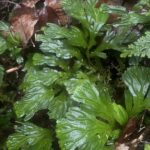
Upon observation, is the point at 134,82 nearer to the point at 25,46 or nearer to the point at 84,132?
the point at 84,132

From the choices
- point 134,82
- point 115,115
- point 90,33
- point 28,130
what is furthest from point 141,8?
point 28,130

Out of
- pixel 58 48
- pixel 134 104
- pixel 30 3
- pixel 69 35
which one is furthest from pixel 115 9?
pixel 30 3

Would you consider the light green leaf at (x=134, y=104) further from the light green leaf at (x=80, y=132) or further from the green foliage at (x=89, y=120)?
the light green leaf at (x=80, y=132)

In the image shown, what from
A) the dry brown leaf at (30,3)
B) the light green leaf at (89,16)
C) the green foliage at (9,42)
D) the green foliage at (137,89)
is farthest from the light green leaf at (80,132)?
the dry brown leaf at (30,3)

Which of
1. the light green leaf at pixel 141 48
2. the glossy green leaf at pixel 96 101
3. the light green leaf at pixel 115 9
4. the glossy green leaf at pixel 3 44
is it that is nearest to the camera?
the light green leaf at pixel 141 48

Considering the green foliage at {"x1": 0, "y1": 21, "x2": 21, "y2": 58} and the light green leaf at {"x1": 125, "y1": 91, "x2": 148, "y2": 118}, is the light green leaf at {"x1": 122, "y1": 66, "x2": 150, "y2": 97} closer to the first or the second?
the light green leaf at {"x1": 125, "y1": 91, "x2": 148, "y2": 118}

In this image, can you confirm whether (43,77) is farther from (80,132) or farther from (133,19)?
(133,19)
